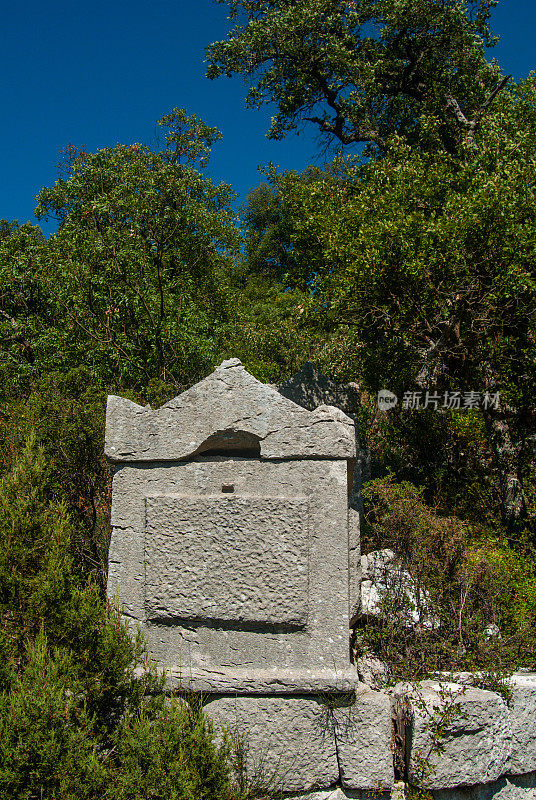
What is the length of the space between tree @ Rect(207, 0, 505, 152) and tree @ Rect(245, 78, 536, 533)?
10.9ft

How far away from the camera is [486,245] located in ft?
20.1

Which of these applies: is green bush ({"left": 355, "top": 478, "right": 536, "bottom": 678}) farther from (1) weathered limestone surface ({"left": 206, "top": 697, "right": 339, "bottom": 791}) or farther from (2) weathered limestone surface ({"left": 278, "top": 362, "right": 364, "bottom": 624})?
(1) weathered limestone surface ({"left": 206, "top": 697, "right": 339, "bottom": 791})

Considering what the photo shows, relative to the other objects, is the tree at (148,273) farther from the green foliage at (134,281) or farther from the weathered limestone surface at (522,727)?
the weathered limestone surface at (522,727)

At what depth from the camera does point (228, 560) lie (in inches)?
139

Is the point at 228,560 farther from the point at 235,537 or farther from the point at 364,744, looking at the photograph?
the point at 364,744

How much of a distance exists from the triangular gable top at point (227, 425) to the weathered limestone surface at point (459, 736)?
1469 millimetres

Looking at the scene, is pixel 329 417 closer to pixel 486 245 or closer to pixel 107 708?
pixel 107 708

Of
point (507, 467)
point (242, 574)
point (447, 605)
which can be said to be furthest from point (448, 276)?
point (242, 574)

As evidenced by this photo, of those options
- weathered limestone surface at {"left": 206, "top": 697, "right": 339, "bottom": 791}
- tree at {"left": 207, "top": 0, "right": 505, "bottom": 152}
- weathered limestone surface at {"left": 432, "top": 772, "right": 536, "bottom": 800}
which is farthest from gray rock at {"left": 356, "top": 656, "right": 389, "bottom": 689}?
tree at {"left": 207, "top": 0, "right": 505, "bottom": 152}

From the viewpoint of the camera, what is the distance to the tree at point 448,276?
19.7 ft

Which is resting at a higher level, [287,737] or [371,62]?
[371,62]

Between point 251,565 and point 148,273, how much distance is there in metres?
5.97

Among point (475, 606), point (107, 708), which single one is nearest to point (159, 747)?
point (107, 708)

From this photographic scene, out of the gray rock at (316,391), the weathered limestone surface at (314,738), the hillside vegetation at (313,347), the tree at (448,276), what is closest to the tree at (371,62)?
the hillside vegetation at (313,347)
